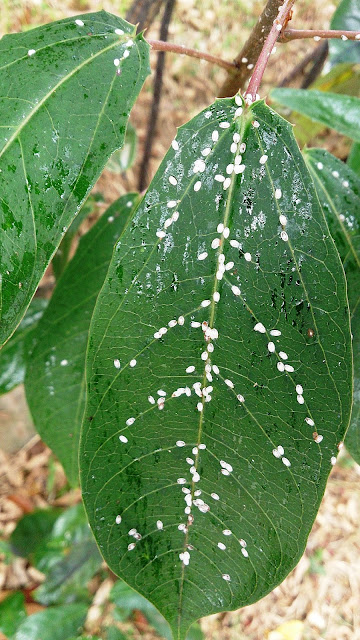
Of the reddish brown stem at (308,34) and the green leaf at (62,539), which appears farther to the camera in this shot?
the green leaf at (62,539)

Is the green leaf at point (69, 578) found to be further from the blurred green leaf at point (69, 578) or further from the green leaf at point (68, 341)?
the green leaf at point (68, 341)

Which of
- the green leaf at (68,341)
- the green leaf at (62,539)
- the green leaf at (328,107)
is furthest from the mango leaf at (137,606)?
the green leaf at (328,107)

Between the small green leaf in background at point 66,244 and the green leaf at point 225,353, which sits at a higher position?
the small green leaf in background at point 66,244

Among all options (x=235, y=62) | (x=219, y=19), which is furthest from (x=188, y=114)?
(x=235, y=62)

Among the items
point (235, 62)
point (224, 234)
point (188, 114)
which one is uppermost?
point (188, 114)

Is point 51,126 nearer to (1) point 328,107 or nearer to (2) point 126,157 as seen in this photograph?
(1) point 328,107

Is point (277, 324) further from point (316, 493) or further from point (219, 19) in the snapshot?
point (219, 19)

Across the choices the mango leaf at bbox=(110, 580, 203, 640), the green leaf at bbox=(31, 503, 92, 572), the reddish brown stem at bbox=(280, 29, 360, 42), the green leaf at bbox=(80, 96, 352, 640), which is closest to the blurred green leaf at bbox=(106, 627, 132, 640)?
the mango leaf at bbox=(110, 580, 203, 640)

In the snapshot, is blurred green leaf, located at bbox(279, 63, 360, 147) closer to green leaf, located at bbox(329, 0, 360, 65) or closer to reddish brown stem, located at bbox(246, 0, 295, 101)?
green leaf, located at bbox(329, 0, 360, 65)
